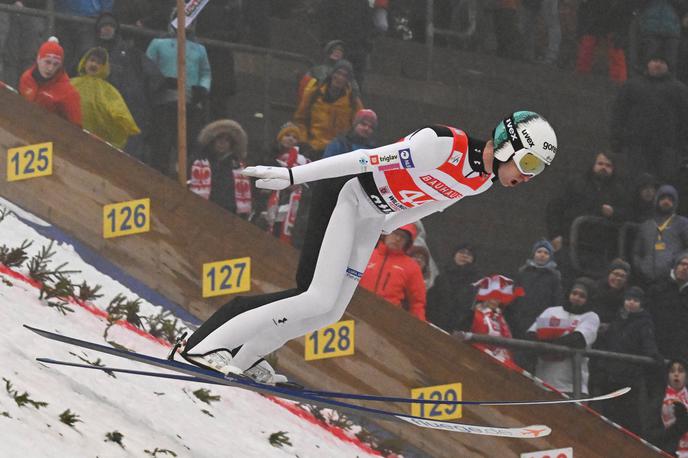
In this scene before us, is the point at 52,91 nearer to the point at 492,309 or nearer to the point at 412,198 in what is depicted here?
the point at 492,309

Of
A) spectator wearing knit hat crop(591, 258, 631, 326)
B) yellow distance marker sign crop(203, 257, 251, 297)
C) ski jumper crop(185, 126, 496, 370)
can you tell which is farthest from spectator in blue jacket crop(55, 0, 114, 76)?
ski jumper crop(185, 126, 496, 370)

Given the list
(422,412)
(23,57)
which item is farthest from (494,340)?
(23,57)

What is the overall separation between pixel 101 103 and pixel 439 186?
425cm

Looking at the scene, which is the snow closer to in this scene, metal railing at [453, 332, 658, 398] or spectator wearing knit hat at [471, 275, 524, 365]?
metal railing at [453, 332, 658, 398]

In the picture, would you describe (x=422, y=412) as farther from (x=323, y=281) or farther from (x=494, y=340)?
(x=323, y=281)

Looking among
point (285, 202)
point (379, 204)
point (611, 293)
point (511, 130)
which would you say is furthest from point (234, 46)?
point (511, 130)

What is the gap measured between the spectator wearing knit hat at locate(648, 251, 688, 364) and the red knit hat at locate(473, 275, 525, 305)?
4.12 ft

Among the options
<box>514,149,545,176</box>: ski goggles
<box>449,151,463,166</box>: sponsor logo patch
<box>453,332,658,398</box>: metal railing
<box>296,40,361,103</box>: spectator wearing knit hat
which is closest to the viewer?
<box>514,149,545,176</box>: ski goggles

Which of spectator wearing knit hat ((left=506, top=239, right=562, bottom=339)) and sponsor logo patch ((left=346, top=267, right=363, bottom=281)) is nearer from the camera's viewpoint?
sponsor logo patch ((left=346, top=267, right=363, bottom=281))

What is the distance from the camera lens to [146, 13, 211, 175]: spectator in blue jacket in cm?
1301

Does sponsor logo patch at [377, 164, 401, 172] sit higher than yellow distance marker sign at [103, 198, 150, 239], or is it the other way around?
sponsor logo patch at [377, 164, 401, 172]

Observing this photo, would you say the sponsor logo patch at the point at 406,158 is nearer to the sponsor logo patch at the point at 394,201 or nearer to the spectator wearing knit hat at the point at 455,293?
the sponsor logo patch at the point at 394,201

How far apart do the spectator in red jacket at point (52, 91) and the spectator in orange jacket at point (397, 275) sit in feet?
8.17

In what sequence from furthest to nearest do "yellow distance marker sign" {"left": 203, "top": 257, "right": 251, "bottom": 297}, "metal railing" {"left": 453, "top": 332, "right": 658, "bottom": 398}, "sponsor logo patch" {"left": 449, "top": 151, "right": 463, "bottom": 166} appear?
"yellow distance marker sign" {"left": 203, "top": 257, "right": 251, "bottom": 297}
"metal railing" {"left": 453, "top": 332, "right": 658, "bottom": 398}
"sponsor logo patch" {"left": 449, "top": 151, "right": 463, "bottom": 166}
